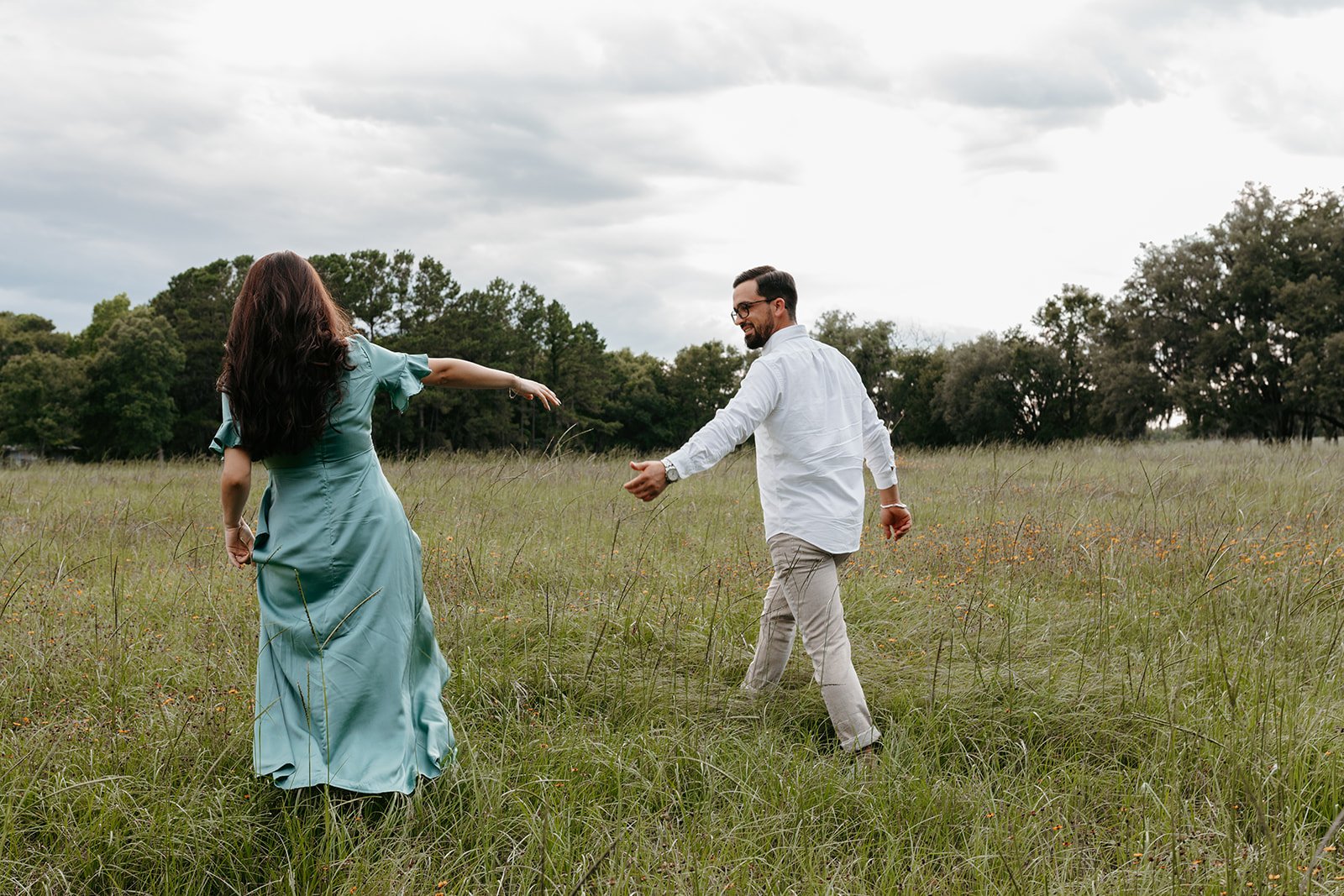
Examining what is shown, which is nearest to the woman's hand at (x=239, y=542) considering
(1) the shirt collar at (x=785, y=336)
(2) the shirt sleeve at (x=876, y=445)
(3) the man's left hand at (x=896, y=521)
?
(1) the shirt collar at (x=785, y=336)

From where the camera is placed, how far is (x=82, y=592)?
5793 mm

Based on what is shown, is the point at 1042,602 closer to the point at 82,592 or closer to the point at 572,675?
the point at 572,675

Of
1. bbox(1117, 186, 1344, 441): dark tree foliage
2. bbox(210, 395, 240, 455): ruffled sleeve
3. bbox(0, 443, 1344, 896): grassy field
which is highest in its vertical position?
bbox(1117, 186, 1344, 441): dark tree foliage

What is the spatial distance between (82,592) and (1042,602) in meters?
6.15

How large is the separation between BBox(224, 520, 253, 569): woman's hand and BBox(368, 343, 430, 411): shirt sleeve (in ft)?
2.33

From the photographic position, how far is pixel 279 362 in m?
3.09

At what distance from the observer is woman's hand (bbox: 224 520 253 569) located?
3.30m

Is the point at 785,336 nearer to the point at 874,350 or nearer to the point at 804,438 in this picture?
the point at 804,438

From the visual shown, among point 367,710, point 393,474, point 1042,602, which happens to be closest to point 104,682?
point 367,710

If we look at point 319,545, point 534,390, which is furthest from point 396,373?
point 319,545

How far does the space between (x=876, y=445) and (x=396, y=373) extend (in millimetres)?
2173

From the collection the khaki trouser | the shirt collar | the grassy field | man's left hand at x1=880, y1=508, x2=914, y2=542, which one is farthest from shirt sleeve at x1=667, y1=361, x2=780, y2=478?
man's left hand at x1=880, y1=508, x2=914, y2=542

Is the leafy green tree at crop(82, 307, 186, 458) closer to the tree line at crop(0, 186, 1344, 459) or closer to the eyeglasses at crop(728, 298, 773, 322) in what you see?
the tree line at crop(0, 186, 1344, 459)

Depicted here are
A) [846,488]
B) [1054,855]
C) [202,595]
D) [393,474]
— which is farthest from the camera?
[393,474]
